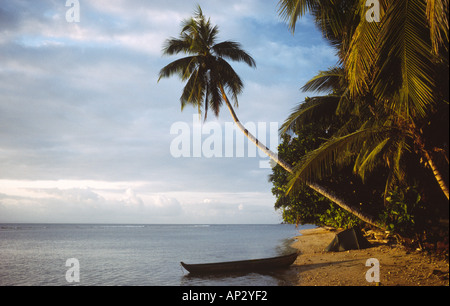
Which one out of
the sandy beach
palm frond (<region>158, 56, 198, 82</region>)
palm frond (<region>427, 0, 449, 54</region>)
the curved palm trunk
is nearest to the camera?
palm frond (<region>427, 0, 449, 54</region>)

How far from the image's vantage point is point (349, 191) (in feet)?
46.1

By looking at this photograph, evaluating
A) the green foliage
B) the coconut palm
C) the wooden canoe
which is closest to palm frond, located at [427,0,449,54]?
the coconut palm

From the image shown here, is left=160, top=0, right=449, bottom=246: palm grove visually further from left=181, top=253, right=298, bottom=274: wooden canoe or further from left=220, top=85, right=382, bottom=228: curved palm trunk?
left=181, top=253, right=298, bottom=274: wooden canoe

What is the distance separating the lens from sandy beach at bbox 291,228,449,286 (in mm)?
8472

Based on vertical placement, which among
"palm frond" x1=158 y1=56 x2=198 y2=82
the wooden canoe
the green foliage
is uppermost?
"palm frond" x1=158 y1=56 x2=198 y2=82

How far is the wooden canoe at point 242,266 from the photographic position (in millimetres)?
13664

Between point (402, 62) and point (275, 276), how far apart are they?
993 cm

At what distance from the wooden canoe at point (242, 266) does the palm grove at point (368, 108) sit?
301 centimetres

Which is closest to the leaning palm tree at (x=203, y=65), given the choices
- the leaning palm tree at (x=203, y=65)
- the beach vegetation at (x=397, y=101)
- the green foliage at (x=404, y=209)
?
the leaning palm tree at (x=203, y=65)

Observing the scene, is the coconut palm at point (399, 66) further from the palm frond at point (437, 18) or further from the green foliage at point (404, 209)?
the green foliage at point (404, 209)

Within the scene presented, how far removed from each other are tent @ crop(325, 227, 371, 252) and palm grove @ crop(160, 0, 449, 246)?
75cm

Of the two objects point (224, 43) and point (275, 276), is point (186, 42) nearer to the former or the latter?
point (224, 43)
